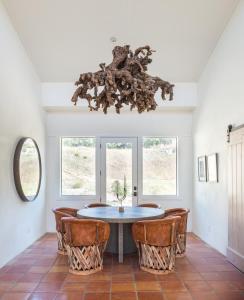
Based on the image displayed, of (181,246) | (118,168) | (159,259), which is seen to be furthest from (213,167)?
(118,168)

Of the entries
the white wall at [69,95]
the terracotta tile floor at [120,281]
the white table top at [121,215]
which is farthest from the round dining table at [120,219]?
the white wall at [69,95]

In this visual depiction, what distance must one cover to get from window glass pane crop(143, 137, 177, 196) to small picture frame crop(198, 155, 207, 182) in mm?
757

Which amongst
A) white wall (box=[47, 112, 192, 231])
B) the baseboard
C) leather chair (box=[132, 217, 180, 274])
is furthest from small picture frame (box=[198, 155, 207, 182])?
leather chair (box=[132, 217, 180, 274])

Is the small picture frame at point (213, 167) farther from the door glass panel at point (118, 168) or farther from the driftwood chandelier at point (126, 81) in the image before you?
the driftwood chandelier at point (126, 81)

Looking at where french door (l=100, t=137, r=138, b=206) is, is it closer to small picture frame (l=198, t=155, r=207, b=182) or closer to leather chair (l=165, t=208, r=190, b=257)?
small picture frame (l=198, t=155, r=207, b=182)

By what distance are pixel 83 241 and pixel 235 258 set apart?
2095 mm

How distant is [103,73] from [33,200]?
3.28m

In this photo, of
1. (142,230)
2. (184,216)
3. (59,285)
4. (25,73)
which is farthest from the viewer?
(25,73)

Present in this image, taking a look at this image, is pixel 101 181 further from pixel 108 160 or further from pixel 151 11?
pixel 151 11

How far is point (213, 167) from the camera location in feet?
17.6

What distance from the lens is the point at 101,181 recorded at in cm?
675

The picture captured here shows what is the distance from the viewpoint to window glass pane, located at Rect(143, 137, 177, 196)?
6812 millimetres

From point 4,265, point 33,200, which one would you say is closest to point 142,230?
point 4,265

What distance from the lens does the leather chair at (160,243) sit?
13.4 ft
